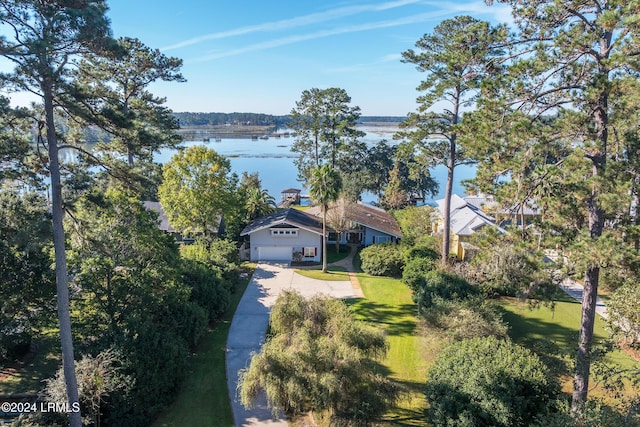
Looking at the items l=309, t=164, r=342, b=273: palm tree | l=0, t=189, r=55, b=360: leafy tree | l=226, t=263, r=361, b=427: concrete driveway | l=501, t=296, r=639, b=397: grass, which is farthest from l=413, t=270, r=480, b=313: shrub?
l=0, t=189, r=55, b=360: leafy tree

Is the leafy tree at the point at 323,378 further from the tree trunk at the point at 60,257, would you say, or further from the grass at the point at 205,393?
the tree trunk at the point at 60,257

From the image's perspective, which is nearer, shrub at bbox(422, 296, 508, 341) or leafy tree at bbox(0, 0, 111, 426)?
leafy tree at bbox(0, 0, 111, 426)

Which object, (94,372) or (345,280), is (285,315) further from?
(345,280)

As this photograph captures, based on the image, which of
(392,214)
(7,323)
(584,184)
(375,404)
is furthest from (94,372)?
(392,214)

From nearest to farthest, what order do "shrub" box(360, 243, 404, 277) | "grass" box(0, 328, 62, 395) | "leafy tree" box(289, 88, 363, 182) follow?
"grass" box(0, 328, 62, 395) → "shrub" box(360, 243, 404, 277) → "leafy tree" box(289, 88, 363, 182)

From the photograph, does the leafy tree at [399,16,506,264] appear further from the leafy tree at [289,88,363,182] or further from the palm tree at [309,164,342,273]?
the leafy tree at [289,88,363,182]

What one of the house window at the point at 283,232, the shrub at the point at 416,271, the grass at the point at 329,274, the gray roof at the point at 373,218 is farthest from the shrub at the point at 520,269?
the house window at the point at 283,232
